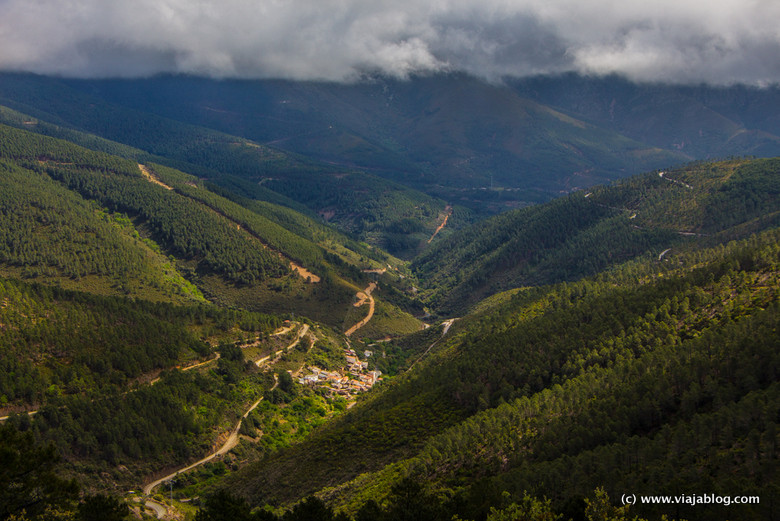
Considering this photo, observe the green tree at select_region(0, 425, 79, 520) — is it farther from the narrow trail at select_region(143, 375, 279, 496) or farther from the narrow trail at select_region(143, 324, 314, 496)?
the narrow trail at select_region(143, 324, 314, 496)

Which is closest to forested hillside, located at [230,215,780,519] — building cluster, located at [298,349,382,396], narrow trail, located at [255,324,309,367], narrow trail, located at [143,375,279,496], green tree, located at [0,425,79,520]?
narrow trail, located at [143,375,279,496]

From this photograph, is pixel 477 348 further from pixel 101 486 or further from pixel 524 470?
pixel 101 486

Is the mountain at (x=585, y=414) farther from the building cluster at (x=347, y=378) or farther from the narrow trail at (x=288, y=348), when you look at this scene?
the narrow trail at (x=288, y=348)

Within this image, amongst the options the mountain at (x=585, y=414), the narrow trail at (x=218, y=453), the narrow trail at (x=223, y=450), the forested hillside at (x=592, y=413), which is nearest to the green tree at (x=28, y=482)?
the mountain at (x=585, y=414)

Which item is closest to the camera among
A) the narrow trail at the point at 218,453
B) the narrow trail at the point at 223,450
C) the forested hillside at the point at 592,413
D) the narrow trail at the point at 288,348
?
the forested hillside at the point at 592,413

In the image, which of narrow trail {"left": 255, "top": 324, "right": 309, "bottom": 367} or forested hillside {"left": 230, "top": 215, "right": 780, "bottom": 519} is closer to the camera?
forested hillside {"left": 230, "top": 215, "right": 780, "bottom": 519}

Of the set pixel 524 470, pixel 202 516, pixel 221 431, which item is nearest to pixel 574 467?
pixel 524 470

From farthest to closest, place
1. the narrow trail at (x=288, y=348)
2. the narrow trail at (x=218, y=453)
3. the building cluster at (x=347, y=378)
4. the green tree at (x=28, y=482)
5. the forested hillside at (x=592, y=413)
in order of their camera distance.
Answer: the building cluster at (x=347, y=378) < the narrow trail at (x=288, y=348) < the narrow trail at (x=218, y=453) < the forested hillside at (x=592, y=413) < the green tree at (x=28, y=482)

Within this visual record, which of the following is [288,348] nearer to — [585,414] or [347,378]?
[347,378]
